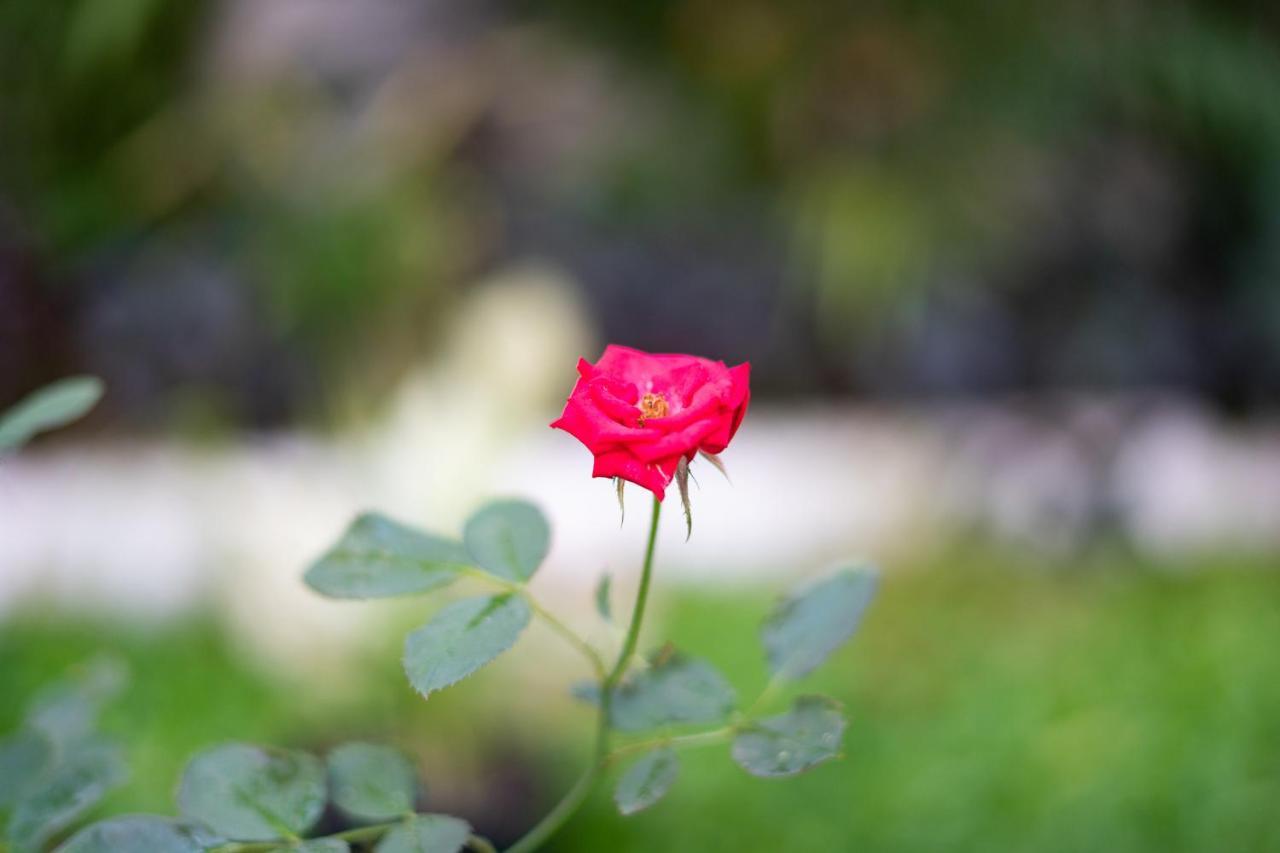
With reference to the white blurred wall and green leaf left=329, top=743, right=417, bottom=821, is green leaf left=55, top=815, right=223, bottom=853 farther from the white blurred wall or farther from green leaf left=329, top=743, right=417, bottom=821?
the white blurred wall

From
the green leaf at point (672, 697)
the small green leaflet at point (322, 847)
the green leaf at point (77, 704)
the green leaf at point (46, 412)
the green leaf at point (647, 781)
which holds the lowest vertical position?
the green leaf at point (77, 704)

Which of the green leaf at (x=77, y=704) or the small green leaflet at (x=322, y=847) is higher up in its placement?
the small green leaflet at (x=322, y=847)

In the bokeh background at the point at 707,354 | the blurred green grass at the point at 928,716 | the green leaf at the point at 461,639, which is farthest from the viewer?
the bokeh background at the point at 707,354

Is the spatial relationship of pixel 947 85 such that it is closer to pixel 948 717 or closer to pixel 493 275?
pixel 493 275

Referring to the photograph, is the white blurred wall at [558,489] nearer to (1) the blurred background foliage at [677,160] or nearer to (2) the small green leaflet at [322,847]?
(1) the blurred background foliage at [677,160]

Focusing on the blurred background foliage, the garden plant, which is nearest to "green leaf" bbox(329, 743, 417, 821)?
the garden plant

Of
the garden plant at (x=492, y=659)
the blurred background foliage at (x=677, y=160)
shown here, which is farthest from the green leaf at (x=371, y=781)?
the blurred background foliage at (x=677, y=160)
